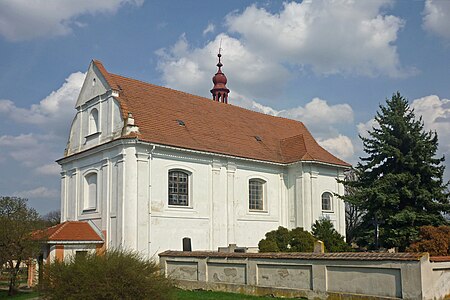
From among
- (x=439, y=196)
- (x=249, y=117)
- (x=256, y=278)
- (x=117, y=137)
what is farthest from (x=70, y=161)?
(x=439, y=196)

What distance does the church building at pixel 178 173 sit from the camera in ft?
82.5

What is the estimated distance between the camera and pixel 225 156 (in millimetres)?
28734

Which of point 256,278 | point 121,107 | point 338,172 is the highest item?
point 121,107

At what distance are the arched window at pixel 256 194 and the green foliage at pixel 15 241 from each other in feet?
40.9

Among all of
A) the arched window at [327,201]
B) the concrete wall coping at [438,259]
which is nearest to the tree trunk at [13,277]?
the concrete wall coping at [438,259]

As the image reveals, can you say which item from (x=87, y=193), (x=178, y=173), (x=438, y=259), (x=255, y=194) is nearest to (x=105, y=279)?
(x=438, y=259)

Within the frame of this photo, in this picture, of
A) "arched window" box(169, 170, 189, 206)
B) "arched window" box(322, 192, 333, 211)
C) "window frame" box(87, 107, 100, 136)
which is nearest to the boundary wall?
"arched window" box(169, 170, 189, 206)

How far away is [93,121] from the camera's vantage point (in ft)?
94.8

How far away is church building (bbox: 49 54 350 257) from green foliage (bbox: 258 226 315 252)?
229 centimetres

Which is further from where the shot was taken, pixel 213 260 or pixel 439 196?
pixel 439 196

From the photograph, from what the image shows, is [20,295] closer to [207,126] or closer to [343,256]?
[207,126]

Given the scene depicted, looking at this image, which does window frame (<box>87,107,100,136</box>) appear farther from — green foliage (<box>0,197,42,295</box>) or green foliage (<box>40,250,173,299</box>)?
green foliage (<box>40,250,173,299</box>)

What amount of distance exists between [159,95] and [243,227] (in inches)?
371

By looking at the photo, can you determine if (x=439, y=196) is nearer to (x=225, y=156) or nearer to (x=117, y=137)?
(x=225, y=156)
